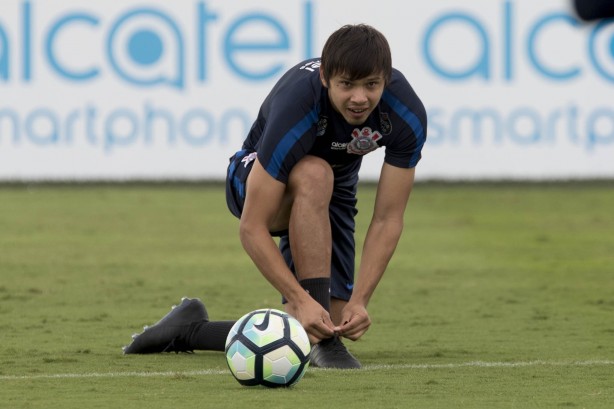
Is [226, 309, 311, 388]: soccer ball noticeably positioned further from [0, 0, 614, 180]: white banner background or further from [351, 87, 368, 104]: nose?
[0, 0, 614, 180]: white banner background

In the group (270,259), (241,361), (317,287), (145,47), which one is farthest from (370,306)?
(145,47)

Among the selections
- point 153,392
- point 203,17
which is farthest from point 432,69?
point 153,392

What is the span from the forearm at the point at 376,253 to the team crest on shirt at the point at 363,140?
0.33 metres

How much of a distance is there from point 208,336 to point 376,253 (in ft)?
3.04

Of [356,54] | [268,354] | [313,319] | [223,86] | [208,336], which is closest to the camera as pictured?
[268,354]

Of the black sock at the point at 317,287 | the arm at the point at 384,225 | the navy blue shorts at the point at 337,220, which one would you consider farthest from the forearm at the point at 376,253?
the navy blue shorts at the point at 337,220

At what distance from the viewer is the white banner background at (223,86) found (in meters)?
17.6

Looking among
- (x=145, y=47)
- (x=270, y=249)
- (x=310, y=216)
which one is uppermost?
(x=310, y=216)

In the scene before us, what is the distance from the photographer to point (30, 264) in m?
11.2

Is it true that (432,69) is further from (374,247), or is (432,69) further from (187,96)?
(374,247)

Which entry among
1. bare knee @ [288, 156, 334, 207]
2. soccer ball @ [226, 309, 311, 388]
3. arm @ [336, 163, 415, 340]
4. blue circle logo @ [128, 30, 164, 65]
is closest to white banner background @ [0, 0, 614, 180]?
blue circle logo @ [128, 30, 164, 65]

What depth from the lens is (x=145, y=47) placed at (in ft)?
57.7

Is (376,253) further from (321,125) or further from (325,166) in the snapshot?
(321,125)

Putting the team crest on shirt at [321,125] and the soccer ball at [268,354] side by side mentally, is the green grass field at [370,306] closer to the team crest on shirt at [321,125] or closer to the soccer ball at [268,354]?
the soccer ball at [268,354]
